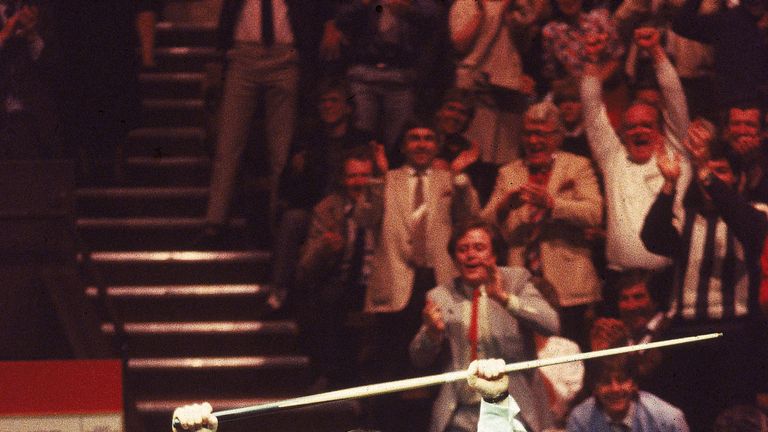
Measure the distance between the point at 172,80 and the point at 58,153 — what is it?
1.08 metres

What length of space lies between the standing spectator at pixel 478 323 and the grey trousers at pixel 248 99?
1438 millimetres

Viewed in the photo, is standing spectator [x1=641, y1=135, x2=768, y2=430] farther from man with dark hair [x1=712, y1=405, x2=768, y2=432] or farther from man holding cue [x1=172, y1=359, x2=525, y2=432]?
man holding cue [x1=172, y1=359, x2=525, y2=432]

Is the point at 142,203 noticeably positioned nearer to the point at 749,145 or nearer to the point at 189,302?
the point at 189,302

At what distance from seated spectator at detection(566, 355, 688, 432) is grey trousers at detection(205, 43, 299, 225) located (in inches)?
78.6

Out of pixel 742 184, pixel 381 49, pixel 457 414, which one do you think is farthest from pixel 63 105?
pixel 742 184

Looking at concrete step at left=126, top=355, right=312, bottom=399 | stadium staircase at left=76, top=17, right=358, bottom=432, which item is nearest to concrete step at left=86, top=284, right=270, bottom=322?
stadium staircase at left=76, top=17, right=358, bottom=432

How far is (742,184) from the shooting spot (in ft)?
25.0

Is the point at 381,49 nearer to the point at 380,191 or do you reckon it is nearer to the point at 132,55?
the point at 380,191

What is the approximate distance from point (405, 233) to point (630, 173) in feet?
3.49

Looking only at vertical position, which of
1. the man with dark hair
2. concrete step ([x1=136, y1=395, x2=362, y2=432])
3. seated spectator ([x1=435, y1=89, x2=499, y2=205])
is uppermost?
seated spectator ([x1=435, y1=89, x2=499, y2=205])

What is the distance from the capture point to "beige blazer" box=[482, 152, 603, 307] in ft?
24.5

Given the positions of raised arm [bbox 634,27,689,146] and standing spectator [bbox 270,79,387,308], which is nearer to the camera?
raised arm [bbox 634,27,689,146]

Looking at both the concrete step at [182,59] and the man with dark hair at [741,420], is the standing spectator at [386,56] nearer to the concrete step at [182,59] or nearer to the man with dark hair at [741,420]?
the concrete step at [182,59]

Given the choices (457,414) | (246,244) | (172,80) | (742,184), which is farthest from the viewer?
(172,80)
